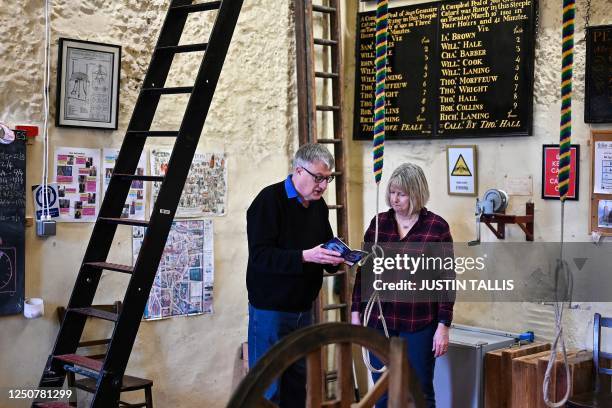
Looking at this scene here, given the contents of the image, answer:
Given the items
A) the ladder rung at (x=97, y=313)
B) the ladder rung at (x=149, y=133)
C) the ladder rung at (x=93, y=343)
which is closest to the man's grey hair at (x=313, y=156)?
the ladder rung at (x=149, y=133)

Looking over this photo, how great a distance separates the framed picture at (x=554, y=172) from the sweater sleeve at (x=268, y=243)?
5.57 ft

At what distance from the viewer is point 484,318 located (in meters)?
4.71

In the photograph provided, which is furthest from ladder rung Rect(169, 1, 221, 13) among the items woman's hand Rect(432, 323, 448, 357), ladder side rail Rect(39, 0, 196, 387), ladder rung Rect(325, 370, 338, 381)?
ladder rung Rect(325, 370, 338, 381)

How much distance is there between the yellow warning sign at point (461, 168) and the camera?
475 centimetres

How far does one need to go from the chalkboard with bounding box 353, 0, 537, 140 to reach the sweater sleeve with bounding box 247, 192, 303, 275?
1761 millimetres

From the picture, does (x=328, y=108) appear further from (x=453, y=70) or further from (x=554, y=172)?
(x=554, y=172)

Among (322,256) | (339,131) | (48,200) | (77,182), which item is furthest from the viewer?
(339,131)

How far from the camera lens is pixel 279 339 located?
3.50 metres

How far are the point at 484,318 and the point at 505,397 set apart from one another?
1.92 ft

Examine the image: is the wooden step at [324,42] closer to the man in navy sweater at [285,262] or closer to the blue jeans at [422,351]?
the man in navy sweater at [285,262]

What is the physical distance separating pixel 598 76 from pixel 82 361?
9.54 feet

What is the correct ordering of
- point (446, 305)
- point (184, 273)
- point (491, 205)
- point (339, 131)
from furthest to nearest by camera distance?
point (339, 131) < point (184, 273) < point (491, 205) < point (446, 305)

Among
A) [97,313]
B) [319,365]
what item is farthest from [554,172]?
[319,365]

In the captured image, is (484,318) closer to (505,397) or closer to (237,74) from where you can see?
(505,397)
